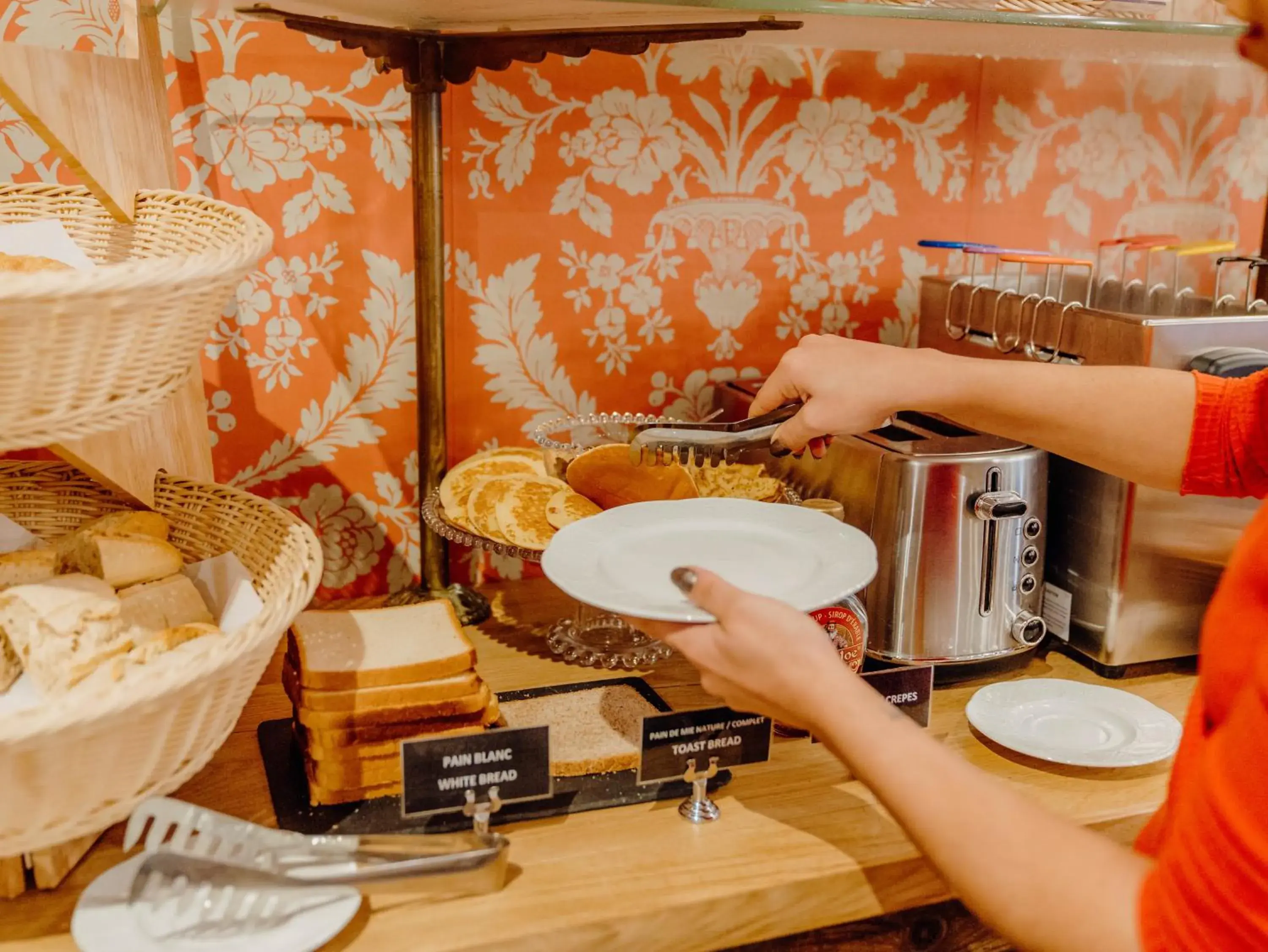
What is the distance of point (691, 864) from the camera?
0.90m

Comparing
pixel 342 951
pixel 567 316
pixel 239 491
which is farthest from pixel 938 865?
pixel 567 316

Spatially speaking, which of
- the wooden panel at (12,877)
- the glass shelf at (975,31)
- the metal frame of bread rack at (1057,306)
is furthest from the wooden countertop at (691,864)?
the glass shelf at (975,31)

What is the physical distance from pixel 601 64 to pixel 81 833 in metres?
1.02

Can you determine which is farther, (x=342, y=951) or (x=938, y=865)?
(x=342, y=951)

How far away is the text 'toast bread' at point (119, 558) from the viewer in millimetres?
867

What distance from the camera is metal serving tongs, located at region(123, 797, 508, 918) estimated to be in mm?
776

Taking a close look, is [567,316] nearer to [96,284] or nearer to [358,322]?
[358,322]

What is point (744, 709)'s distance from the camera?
789 mm

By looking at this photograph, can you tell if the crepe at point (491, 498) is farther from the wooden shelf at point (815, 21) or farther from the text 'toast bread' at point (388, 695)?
the wooden shelf at point (815, 21)

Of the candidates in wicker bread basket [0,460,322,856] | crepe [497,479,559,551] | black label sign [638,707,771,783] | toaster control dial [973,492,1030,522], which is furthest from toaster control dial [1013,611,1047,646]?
wicker bread basket [0,460,322,856]

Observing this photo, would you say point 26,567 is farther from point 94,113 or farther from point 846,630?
point 846,630

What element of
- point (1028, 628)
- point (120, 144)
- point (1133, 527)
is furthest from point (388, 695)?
point (1133, 527)

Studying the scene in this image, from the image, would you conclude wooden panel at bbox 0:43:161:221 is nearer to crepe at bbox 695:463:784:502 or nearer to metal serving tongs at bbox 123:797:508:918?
metal serving tongs at bbox 123:797:508:918

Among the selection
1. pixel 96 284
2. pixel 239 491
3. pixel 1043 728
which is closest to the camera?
pixel 96 284
